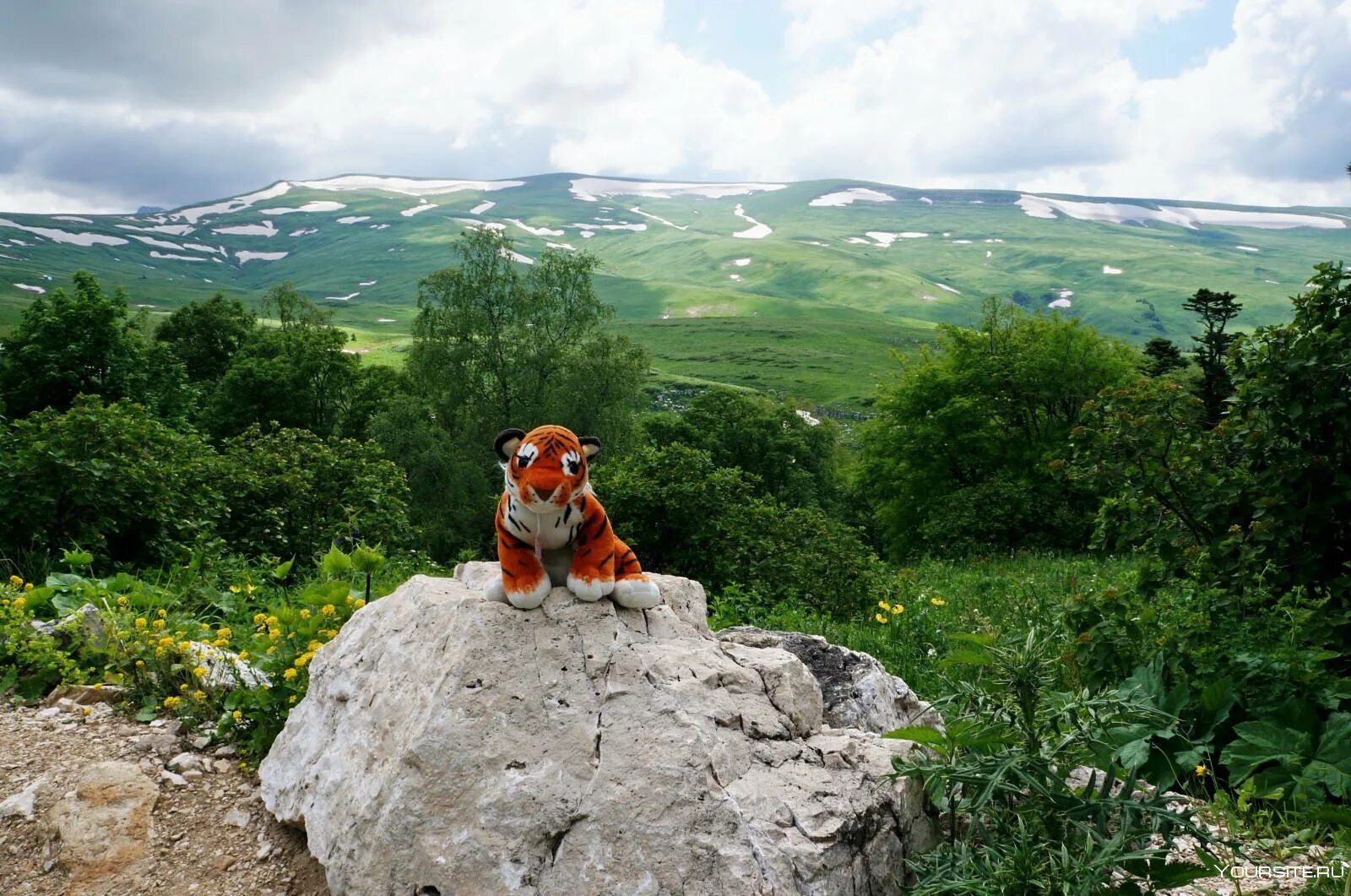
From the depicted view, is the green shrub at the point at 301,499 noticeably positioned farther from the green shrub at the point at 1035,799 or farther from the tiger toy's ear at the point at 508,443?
the green shrub at the point at 1035,799

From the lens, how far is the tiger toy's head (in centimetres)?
470

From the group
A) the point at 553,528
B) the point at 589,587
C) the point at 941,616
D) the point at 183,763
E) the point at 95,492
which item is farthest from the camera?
the point at 941,616

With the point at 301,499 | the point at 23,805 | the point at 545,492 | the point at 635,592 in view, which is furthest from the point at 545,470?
the point at 301,499

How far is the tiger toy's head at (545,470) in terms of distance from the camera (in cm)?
470

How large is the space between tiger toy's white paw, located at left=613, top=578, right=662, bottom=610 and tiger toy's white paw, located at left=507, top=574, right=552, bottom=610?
461 mm

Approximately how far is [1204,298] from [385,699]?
126 feet

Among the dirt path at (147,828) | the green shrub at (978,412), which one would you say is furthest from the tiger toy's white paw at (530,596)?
the green shrub at (978,412)

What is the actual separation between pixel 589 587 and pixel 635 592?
0.32 meters

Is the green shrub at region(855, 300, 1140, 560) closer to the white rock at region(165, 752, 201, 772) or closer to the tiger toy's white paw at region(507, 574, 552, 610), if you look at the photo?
the tiger toy's white paw at region(507, 574, 552, 610)

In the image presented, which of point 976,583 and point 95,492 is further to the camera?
point 976,583

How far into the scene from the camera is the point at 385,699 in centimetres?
482

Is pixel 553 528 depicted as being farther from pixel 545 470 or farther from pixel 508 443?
pixel 508 443

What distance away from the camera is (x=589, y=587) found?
4984 mm

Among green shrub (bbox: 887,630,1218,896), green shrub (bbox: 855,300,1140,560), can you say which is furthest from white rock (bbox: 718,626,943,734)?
green shrub (bbox: 855,300,1140,560)
